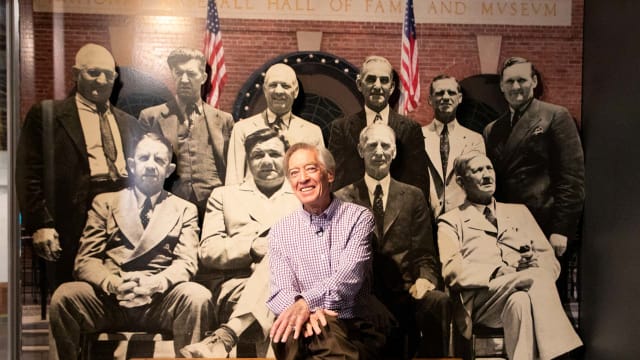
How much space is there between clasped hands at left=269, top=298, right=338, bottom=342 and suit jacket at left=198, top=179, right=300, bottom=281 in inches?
33.3

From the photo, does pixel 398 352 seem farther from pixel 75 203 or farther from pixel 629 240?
pixel 75 203

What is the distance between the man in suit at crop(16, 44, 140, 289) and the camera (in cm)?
407

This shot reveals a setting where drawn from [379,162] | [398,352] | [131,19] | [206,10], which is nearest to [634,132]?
[379,162]

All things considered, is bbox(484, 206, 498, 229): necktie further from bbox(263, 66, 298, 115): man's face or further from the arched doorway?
bbox(263, 66, 298, 115): man's face

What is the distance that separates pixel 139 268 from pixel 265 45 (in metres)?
1.70

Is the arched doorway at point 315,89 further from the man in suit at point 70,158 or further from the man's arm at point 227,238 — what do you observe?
the man in suit at point 70,158

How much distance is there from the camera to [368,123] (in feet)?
13.8

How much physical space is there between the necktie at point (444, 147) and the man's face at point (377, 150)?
1.10 feet

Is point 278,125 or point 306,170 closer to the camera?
point 306,170

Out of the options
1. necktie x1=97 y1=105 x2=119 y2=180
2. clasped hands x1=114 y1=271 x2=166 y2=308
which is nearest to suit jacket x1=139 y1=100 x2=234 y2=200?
necktie x1=97 y1=105 x2=119 y2=180

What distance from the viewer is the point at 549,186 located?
14.1 feet

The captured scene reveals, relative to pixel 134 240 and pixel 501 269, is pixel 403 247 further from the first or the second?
pixel 134 240

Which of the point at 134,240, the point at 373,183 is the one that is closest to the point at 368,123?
the point at 373,183

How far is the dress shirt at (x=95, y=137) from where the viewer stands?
4090mm
